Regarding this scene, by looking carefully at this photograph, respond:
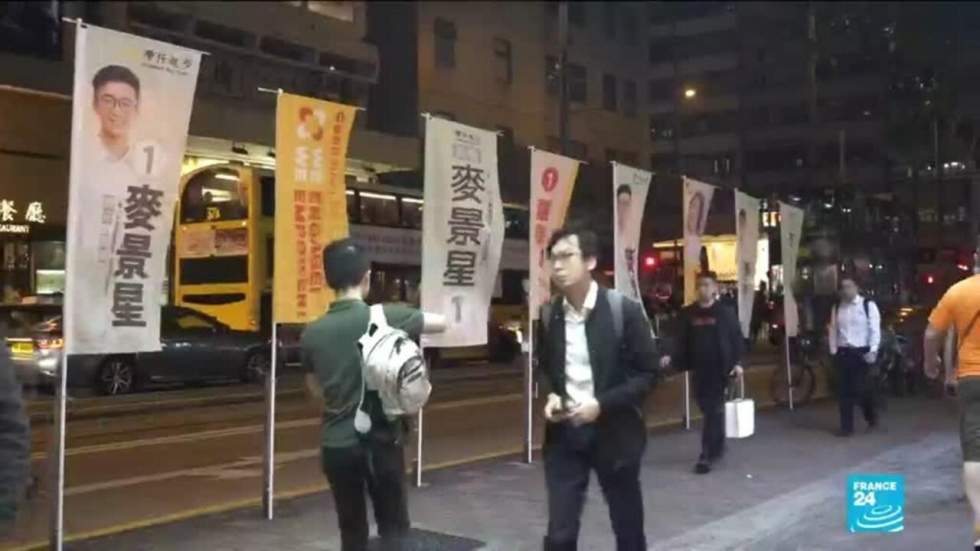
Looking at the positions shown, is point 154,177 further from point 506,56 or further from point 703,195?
point 506,56

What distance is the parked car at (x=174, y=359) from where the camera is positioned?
16.8 meters

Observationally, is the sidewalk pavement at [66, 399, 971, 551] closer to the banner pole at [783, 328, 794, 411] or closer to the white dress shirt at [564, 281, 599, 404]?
the white dress shirt at [564, 281, 599, 404]

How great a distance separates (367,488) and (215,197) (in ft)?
57.8

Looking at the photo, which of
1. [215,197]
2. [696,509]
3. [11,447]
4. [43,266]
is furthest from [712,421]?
[43,266]

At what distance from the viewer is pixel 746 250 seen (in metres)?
14.0

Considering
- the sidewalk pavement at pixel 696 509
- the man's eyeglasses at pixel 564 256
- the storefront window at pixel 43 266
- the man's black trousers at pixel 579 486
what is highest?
the storefront window at pixel 43 266

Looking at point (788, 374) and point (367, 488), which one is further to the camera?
point (788, 374)

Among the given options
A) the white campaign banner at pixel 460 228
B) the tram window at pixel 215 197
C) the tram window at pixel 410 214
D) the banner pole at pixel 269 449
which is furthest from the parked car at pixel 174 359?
the banner pole at pixel 269 449

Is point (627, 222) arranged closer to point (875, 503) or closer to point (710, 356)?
point (710, 356)

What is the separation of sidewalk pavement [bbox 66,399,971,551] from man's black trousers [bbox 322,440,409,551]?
47.3 inches

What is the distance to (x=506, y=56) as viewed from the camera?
2056 centimetres

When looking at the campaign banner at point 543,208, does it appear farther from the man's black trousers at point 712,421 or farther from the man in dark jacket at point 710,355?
the man's black trousers at point 712,421

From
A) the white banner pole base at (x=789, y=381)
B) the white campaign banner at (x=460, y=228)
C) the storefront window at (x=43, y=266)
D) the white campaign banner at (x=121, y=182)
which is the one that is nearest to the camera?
the white campaign banner at (x=121, y=182)

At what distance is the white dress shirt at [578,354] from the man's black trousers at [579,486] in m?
0.15
